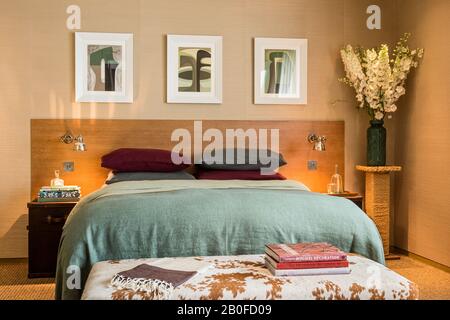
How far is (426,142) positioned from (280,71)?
1.32 metres

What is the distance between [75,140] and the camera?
4316mm

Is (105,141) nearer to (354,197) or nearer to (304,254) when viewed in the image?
(354,197)

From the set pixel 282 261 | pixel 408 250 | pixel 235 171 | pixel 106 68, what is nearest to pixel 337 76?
pixel 235 171

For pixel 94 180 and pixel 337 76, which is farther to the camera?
pixel 337 76

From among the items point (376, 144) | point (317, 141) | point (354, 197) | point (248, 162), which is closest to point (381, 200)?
point (354, 197)

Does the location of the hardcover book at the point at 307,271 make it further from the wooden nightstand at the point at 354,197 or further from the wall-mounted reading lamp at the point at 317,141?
the wall-mounted reading lamp at the point at 317,141

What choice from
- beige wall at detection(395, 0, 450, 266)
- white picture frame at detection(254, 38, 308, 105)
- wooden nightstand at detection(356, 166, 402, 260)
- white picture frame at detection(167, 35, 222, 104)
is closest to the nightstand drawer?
white picture frame at detection(167, 35, 222, 104)

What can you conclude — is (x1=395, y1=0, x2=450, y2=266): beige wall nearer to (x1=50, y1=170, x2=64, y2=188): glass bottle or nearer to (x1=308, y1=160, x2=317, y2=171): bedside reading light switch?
(x1=308, y1=160, x2=317, y2=171): bedside reading light switch

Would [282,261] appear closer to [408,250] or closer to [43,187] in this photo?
[43,187]

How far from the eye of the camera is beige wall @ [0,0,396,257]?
14.1 feet

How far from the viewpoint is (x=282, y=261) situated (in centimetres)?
217

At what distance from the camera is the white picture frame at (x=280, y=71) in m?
4.56

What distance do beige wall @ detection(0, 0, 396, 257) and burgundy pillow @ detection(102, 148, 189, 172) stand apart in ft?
1.29

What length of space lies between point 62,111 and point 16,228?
1007 millimetres
